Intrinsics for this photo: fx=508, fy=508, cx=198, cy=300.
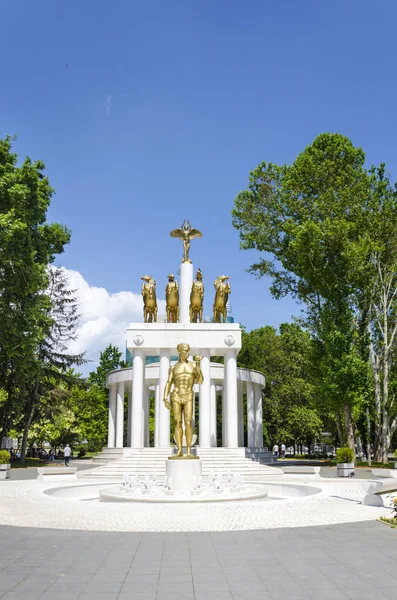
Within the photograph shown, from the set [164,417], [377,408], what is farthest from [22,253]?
[377,408]

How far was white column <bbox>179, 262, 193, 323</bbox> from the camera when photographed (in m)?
33.9

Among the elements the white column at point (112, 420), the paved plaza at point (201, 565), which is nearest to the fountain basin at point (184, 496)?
the paved plaza at point (201, 565)

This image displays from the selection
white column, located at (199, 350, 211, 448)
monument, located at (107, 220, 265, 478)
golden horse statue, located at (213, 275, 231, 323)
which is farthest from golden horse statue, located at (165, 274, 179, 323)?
white column, located at (199, 350, 211, 448)

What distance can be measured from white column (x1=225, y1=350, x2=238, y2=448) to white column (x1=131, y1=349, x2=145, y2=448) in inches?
198

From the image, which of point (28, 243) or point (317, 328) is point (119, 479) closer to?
point (28, 243)

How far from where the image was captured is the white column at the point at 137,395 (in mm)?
28844

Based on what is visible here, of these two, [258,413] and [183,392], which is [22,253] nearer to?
[183,392]

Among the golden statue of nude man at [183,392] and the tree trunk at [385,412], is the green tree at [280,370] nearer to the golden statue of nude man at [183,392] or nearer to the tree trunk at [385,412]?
the tree trunk at [385,412]

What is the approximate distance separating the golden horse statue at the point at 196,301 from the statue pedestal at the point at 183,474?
17.3 meters

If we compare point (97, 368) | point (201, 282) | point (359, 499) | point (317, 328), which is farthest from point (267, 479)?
point (97, 368)

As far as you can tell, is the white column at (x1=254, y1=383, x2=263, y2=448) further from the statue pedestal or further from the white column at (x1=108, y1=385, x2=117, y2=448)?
the statue pedestal

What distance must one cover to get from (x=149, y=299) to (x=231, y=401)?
8.06m

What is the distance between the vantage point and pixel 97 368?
171 ft

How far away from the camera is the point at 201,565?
653 cm
